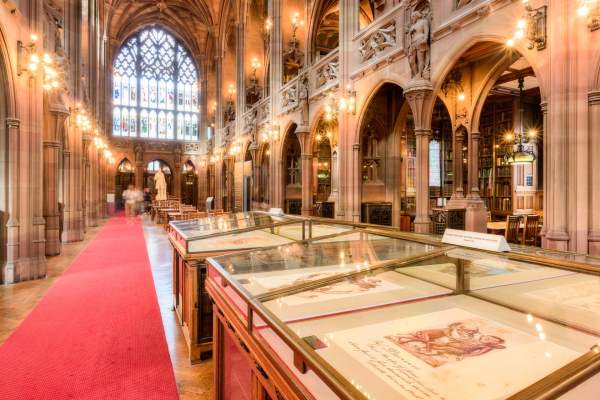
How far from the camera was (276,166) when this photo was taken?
14.2 metres

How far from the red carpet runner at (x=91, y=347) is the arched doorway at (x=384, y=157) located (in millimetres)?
6936

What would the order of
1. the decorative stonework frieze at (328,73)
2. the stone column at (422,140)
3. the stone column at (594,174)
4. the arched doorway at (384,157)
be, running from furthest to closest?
the arched doorway at (384,157) < the decorative stonework frieze at (328,73) < the stone column at (422,140) < the stone column at (594,174)

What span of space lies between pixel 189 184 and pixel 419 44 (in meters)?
26.6

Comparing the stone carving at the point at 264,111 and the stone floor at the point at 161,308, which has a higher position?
the stone carving at the point at 264,111

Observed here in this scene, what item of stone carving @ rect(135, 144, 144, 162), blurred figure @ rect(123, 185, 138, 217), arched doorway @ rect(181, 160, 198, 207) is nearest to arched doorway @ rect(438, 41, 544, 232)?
blurred figure @ rect(123, 185, 138, 217)

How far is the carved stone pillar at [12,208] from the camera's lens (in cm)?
646

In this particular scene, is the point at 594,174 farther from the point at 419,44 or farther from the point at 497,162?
the point at 497,162

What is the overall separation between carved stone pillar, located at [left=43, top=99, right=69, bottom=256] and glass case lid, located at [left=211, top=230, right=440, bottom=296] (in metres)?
8.80

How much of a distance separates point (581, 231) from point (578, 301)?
3.52 meters

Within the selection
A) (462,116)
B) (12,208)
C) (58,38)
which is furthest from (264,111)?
(12,208)

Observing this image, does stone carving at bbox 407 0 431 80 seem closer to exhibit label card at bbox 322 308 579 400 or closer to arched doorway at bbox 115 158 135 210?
exhibit label card at bbox 322 308 579 400

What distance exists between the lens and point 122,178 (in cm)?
2948

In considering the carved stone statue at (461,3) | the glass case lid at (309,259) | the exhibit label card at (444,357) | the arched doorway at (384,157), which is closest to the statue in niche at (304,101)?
the arched doorway at (384,157)

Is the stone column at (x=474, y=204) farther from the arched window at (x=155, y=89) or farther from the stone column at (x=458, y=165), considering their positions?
the arched window at (x=155, y=89)
